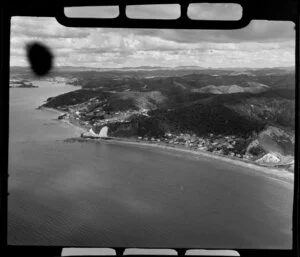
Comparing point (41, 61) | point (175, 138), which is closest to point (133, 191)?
point (175, 138)

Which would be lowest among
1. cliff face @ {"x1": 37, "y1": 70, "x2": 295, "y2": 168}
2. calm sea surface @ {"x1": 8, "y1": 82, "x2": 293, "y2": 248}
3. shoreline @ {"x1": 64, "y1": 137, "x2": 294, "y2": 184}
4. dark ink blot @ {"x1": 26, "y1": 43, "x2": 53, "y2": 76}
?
calm sea surface @ {"x1": 8, "y1": 82, "x2": 293, "y2": 248}

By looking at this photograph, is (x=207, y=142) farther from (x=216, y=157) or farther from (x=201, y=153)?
(x=201, y=153)

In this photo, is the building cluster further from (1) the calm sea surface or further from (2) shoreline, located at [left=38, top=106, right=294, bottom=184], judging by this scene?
(1) the calm sea surface

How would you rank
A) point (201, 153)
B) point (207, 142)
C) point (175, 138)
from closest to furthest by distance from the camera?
point (207, 142), point (175, 138), point (201, 153)

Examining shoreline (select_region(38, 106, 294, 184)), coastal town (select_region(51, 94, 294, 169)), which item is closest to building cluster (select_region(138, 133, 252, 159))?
coastal town (select_region(51, 94, 294, 169))

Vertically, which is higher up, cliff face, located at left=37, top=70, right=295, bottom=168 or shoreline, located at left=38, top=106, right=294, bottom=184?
cliff face, located at left=37, top=70, right=295, bottom=168

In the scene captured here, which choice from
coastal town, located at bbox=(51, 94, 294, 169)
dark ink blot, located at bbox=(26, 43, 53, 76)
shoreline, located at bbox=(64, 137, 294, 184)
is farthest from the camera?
coastal town, located at bbox=(51, 94, 294, 169)

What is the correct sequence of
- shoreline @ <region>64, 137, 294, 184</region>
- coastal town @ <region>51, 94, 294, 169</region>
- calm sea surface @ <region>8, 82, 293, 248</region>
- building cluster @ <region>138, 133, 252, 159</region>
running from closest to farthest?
1. calm sea surface @ <region>8, 82, 293, 248</region>
2. shoreline @ <region>64, 137, 294, 184</region>
3. coastal town @ <region>51, 94, 294, 169</region>
4. building cluster @ <region>138, 133, 252, 159</region>

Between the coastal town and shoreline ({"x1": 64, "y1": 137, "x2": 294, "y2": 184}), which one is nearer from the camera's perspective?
shoreline ({"x1": 64, "y1": 137, "x2": 294, "y2": 184})

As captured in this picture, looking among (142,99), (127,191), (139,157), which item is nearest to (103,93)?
(142,99)
